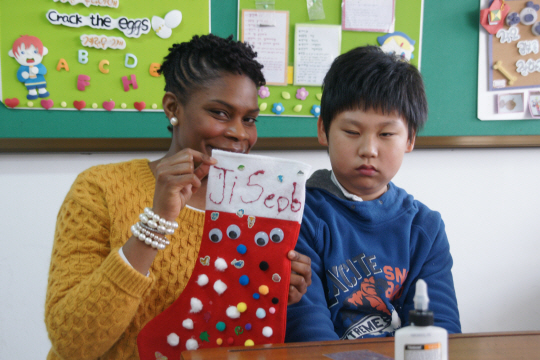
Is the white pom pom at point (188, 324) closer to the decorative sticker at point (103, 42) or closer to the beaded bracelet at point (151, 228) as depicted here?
the beaded bracelet at point (151, 228)

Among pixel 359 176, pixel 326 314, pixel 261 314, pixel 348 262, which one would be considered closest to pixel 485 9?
pixel 359 176

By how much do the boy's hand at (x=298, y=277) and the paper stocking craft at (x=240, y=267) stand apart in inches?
1.0

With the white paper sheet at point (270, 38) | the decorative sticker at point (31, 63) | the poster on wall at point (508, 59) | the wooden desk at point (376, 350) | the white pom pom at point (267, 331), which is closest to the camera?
the wooden desk at point (376, 350)

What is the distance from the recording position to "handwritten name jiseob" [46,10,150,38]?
4.67 feet

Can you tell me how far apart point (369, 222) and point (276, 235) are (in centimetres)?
30

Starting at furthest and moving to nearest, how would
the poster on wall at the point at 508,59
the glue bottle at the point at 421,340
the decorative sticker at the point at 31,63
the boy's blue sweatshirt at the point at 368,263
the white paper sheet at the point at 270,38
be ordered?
the poster on wall at the point at 508,59
the white paper sheet at the point at 270,38
the decorative sticker at the point at 31,63
the boy's blue sweatshirt at the point at 368,263
the glue bottle at the point at 421,340

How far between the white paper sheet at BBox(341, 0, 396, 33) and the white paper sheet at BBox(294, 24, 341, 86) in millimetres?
59

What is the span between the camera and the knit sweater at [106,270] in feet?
2.73

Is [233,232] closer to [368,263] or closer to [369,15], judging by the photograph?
[368,263]

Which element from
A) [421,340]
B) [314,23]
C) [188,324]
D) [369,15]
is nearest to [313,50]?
[314,23]

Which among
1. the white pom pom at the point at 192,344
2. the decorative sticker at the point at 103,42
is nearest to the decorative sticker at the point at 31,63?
the decorative sticker at the point at 103,42

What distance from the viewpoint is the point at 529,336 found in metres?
0.79

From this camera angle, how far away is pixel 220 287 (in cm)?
84

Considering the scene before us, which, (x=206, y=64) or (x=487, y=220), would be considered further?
(x=487, y=220)
